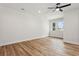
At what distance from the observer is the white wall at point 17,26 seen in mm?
4402

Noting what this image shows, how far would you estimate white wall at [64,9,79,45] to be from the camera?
4.67m

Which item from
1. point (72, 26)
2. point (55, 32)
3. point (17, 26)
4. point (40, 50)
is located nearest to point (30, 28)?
point (17, 26)

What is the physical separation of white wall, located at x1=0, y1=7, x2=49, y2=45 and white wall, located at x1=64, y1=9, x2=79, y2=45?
2.74m

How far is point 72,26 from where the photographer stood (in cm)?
491

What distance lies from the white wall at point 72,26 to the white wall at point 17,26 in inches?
108

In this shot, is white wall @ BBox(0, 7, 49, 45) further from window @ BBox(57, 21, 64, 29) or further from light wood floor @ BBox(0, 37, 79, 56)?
window @ BBox(57, 21, 64, 29)

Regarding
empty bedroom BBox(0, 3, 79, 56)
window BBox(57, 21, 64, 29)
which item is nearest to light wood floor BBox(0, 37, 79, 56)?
empty bedroom BBox(0, 3, 79, 56)

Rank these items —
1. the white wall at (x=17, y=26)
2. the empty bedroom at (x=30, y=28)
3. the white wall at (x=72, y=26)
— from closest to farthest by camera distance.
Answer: the empty bedroom at (x=30, y=28)
the white wall at (x=17, y=26)
the white wall at (x=72, y=26)

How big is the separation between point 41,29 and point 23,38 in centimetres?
246

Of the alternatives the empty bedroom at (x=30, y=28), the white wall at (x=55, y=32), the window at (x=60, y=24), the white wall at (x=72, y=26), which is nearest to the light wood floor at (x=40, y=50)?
the empty bedroom at (x=30, y=28)

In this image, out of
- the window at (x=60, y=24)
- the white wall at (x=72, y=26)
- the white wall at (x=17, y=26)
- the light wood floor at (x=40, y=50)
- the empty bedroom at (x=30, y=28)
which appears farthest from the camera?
the window at (x=60, y=24)

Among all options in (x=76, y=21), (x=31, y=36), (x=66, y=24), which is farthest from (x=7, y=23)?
(x=76, y=21)

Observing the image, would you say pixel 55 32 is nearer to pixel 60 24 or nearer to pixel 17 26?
pixel 60 24

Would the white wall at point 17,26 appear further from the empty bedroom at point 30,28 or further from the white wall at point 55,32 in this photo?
the white wall at point 55,32
